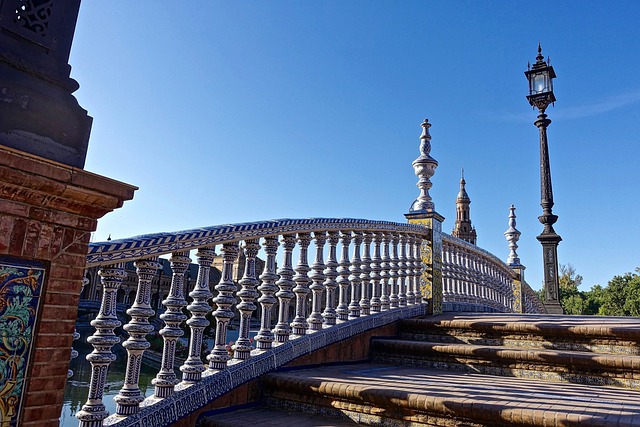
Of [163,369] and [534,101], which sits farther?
[534,101]

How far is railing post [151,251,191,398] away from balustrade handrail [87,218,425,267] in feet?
0.41

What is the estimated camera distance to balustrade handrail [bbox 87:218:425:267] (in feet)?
8.59

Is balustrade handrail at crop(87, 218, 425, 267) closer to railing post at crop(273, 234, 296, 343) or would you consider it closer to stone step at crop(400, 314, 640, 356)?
railing post at crop(273, 234, 296, 343)

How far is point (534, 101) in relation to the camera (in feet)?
43.7

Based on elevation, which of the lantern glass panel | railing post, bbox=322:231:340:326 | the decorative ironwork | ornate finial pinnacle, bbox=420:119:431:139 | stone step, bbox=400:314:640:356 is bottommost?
stone step, bbox=400:314:640:356

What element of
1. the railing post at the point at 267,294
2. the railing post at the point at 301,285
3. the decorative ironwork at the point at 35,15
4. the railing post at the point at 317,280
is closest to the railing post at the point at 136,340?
the railing post at the point at 267,294

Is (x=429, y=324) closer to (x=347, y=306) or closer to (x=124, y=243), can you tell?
(x=347, y=306)

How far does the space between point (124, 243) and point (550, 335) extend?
401cm

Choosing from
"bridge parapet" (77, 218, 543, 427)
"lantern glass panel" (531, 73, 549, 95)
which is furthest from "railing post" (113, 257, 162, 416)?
"lantern glass panel" (531, 73, 549, 95)

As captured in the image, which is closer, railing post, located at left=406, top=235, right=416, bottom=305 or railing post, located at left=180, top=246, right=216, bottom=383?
railing post, located at left=180, top=246, right=216, bottom=383

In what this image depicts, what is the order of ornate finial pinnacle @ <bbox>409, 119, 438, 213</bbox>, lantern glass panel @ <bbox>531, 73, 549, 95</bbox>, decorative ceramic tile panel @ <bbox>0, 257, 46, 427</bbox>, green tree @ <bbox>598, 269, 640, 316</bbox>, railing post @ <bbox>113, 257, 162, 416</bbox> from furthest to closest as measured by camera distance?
green tree @ <bbox>598, 269, 640, 316</bbox> → lantern glass panel @ <bbox>531, 73, 549, 95</bbox> → ornate finial pinnacle @ <bbox>409, 119, 438, 213</bbox> → railing post @ <bbox>113, 257, 162, 416</bbox> → decorative ceramic tile panel @ <bbox>0, 257, 46, 427</bbox>

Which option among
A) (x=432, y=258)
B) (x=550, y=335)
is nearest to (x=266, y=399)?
(x=550, y=335)

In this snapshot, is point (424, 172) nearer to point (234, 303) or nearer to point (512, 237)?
point (234, 303)

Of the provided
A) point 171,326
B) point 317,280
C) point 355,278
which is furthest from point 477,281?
point 171,326
